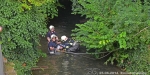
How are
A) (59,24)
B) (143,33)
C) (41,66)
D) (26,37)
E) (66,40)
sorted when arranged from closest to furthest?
1. (26,37)
2. (143,33)
3. (41,66)
4. (66,40)
5. (59,24)

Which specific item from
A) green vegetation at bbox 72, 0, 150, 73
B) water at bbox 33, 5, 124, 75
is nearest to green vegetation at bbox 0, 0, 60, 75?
water at bbox 33, 5, 124, 75

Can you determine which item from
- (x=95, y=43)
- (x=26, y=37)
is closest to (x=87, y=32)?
(x=95, y=43)

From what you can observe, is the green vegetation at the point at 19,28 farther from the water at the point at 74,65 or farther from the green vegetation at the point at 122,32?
the green vegetation at the point at 122,32

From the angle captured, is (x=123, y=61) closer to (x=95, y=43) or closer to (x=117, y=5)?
(x=95, y=43)

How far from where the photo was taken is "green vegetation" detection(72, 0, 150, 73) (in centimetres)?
823

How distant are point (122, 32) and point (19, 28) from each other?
3610mm

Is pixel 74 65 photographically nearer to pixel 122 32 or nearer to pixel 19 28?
pixel 122 32

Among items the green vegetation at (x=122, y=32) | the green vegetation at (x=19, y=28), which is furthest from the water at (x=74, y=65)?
the green vegetation at (x=19, y=28)

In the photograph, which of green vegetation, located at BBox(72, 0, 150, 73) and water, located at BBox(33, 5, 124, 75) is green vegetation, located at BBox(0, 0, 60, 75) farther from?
green vegetation, located at BBox(72, 0, 150, 73)

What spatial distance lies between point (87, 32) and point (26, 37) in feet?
9.70

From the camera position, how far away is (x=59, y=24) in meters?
15.9

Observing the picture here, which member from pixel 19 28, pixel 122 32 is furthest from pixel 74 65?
pixel 19 28

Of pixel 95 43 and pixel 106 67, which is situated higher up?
pixel 95 43

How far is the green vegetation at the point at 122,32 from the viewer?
27.0ft
